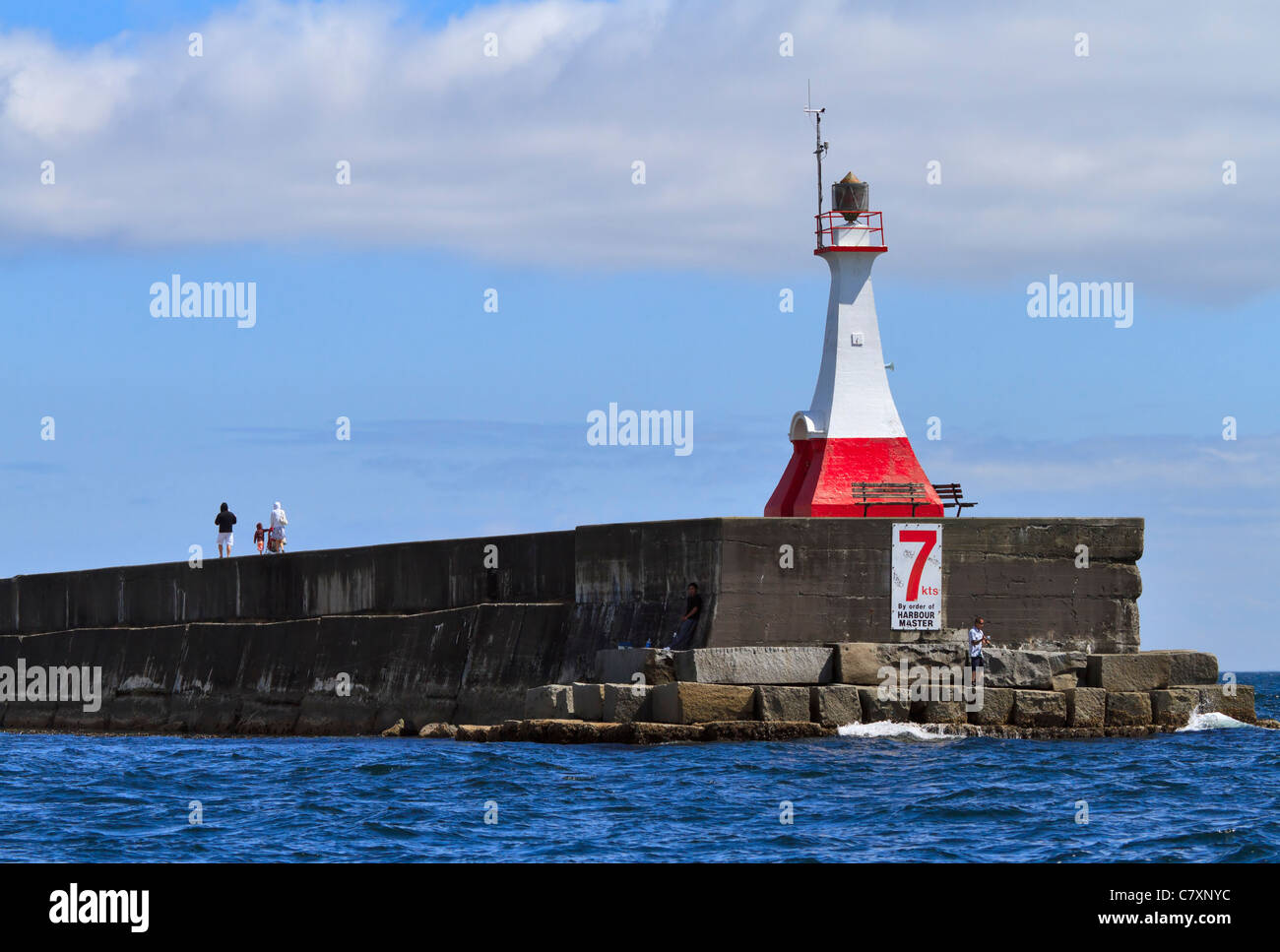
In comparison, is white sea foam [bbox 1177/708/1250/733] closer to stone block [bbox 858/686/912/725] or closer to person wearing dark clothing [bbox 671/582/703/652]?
stone block [bbox 858/686/912/725]

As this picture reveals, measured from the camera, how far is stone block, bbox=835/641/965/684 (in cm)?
1862

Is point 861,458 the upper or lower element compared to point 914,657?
upper

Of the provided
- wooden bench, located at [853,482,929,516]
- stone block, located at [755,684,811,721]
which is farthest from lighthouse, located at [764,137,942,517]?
stone block, located at [755,684,811,721]

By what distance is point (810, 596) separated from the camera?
19.4m

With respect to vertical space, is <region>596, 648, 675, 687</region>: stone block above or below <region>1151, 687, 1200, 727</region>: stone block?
above

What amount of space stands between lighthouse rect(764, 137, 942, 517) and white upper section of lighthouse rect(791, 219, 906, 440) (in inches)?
0.5

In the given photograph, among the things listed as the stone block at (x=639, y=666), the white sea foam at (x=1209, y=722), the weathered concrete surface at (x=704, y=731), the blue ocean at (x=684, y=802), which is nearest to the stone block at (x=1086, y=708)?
the blue ocean at (x=684, y=802)

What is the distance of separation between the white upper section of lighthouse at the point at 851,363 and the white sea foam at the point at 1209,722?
5.39 m

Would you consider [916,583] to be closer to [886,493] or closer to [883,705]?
[883,705]
